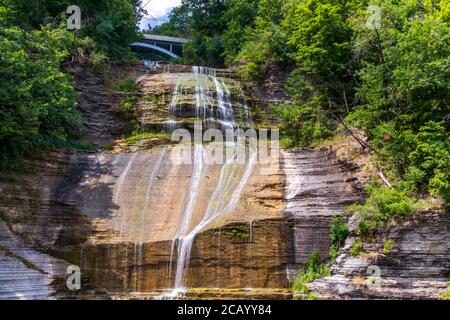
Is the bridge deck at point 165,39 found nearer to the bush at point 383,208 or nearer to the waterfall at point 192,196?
the waterfall at point 192,196

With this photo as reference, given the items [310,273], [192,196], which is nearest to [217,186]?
[192,196]

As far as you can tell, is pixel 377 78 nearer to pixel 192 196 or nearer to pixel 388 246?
pixel 388 246

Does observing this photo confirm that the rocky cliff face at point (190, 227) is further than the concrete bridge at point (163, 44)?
No

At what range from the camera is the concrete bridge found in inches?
1879

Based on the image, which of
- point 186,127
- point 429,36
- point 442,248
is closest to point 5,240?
point 186,127

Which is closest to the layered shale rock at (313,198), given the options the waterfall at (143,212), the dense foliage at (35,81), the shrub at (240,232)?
the shrub at (240,232)

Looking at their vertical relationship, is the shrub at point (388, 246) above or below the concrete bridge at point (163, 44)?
below

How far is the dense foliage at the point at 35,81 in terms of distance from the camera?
16.2 m

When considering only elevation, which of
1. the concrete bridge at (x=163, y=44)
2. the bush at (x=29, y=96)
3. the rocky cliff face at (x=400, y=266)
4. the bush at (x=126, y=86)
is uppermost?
the concrete bridge at (x=163, y=44)

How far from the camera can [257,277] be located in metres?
14.4

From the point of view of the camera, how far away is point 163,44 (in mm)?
49719

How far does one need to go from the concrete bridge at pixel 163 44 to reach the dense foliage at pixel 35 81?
20.3 m
